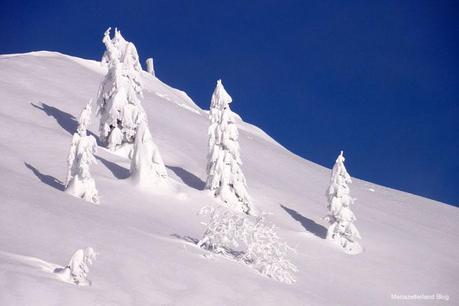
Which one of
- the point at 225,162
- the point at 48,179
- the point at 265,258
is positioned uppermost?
the point at 225,162

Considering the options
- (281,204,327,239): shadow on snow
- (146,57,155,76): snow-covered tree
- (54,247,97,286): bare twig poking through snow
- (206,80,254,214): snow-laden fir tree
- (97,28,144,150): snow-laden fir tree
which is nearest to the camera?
(54,247,97,286): bare twig poking through snow

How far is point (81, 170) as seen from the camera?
2381cm

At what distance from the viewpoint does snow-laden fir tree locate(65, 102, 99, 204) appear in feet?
76.3

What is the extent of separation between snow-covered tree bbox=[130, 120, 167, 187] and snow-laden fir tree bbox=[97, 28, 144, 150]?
5.29 metres

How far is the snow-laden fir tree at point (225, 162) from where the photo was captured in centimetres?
3234

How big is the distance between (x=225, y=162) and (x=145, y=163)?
5595 mm

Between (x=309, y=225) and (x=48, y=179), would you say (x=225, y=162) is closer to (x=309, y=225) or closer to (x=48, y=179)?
(x=309, y=225)

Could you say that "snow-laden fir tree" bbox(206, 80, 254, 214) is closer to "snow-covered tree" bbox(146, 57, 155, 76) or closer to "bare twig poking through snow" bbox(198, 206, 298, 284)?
"bare twig poking through snow" bbox(198, 206, 298, 284)

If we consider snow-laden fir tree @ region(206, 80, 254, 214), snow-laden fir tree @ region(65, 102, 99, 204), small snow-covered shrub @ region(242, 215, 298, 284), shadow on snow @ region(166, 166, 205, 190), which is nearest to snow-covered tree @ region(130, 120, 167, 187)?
snow-laden fir tree @ region(206, 80, 254, 214)

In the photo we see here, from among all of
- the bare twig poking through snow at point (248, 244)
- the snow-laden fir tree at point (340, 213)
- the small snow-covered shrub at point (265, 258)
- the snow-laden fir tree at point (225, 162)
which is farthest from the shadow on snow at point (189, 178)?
the small snow-covered shrub at point (265, 258)

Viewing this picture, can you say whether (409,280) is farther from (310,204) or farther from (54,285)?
(54,285)

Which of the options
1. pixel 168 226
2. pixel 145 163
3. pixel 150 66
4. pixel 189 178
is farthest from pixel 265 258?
pixel 150 66

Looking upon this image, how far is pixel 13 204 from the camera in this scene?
17141mm

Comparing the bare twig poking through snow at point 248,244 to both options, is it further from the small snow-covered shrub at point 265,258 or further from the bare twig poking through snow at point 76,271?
the bare twig poking through snow at point 76,271
